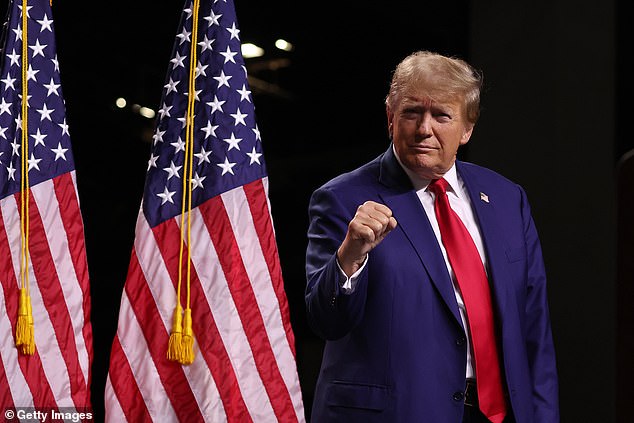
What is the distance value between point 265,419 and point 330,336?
0.77 metres

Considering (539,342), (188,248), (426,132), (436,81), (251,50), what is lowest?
(539,342)

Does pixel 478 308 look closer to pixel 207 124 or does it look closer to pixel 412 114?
pixel 412 114

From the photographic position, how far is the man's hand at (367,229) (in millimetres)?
1508

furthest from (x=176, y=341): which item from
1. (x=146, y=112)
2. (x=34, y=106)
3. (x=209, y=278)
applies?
(x=146, y=112)

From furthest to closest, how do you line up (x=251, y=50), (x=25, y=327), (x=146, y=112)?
(x=251, y=50) → (x=146, y=112) → (x=25, y=327)

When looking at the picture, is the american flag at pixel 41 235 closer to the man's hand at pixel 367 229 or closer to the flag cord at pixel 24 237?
the flag cord at pixel 24 237

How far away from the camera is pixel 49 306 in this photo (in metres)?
2.36

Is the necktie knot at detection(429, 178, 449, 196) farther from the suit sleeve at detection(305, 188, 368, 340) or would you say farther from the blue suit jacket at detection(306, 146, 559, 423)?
the suit sleeve at detection(305, 188, 368, 340)

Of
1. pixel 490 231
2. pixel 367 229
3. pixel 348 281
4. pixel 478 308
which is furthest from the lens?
pixel 490 231

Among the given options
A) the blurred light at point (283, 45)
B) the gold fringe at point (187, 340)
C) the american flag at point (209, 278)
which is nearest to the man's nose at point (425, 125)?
the american flag at point (209, 278)

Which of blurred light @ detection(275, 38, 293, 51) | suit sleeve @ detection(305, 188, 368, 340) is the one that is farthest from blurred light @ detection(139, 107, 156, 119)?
suit sleeve @ detection(305, 188, 368, 340)

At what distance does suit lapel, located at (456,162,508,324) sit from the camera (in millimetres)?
1793

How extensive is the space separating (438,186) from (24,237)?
3.80 ft

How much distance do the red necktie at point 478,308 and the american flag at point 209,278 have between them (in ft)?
2.51
